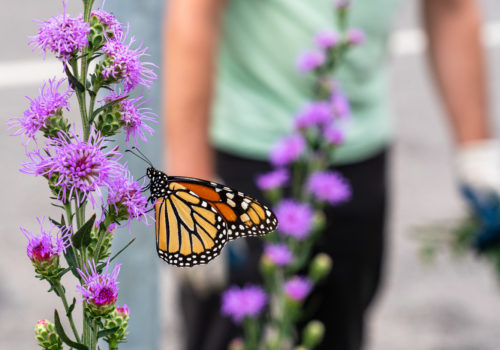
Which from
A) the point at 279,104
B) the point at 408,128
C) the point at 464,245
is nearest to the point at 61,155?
the point at 464,245

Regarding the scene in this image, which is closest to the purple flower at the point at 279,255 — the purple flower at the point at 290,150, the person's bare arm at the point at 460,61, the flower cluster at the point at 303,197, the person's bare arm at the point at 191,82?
the flower cluster at the point at 303,197

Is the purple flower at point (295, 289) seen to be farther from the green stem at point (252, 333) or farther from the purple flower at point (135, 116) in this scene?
the purple flower at point (135, 116)

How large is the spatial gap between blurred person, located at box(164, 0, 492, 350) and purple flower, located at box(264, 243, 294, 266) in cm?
55

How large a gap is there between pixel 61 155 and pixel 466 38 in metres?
2.21

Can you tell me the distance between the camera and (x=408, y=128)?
5332 mm

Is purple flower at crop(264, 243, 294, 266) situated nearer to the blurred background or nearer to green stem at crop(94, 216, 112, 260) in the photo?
green stem at crop(94, 216, 112, 260)

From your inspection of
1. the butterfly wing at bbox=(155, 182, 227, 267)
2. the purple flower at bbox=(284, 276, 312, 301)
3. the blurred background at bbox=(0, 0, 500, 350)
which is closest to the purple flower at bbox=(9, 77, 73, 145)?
the butterfly wing at bbox=(155, 182, 227, 267)

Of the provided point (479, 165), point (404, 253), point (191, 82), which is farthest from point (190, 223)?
point (404, 253)

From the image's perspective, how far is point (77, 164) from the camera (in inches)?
9.0

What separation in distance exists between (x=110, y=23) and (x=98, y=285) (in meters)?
0.08

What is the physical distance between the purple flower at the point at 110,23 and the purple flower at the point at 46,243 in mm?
60

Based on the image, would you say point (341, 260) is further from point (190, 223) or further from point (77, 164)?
point (77, 164)

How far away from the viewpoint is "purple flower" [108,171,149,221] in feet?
0.77

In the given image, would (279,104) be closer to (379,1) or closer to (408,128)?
(379,1)
